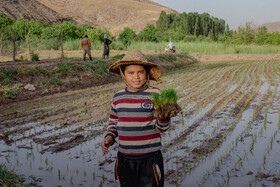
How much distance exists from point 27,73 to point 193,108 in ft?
20.0

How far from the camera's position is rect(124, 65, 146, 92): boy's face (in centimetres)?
227

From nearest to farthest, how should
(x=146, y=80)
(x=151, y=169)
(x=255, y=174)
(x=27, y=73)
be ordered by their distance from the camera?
(x=151, y=169) → (x=146, y=80) → (x=255, y=174) → (x=27, y=73)

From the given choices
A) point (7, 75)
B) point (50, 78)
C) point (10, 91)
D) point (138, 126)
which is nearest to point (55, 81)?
point (50, 78)

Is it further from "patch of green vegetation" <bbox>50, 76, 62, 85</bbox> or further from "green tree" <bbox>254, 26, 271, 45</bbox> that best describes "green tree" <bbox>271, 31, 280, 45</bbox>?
"patch of green vegetation" <bbox>50, 76, 62, 85</bbox>

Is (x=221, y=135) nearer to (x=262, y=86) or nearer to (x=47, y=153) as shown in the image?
(x=47, y=153)

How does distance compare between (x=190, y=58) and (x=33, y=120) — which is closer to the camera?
(x=33, y=120)

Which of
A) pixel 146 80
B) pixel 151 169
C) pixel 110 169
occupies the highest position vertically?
pixel 146 80

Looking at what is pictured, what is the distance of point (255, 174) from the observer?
3932 millimetres

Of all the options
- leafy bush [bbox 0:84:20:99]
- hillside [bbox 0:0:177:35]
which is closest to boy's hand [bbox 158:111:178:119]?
leafy bush [bbox 0:84:20:99]

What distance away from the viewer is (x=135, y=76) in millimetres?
2285

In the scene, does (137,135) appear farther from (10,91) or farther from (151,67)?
(10,91)

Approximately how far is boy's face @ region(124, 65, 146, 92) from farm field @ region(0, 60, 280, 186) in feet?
1.39

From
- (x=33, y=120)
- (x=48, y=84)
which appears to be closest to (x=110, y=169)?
(x=33, y=120)

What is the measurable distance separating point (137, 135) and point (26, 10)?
8301 cm
